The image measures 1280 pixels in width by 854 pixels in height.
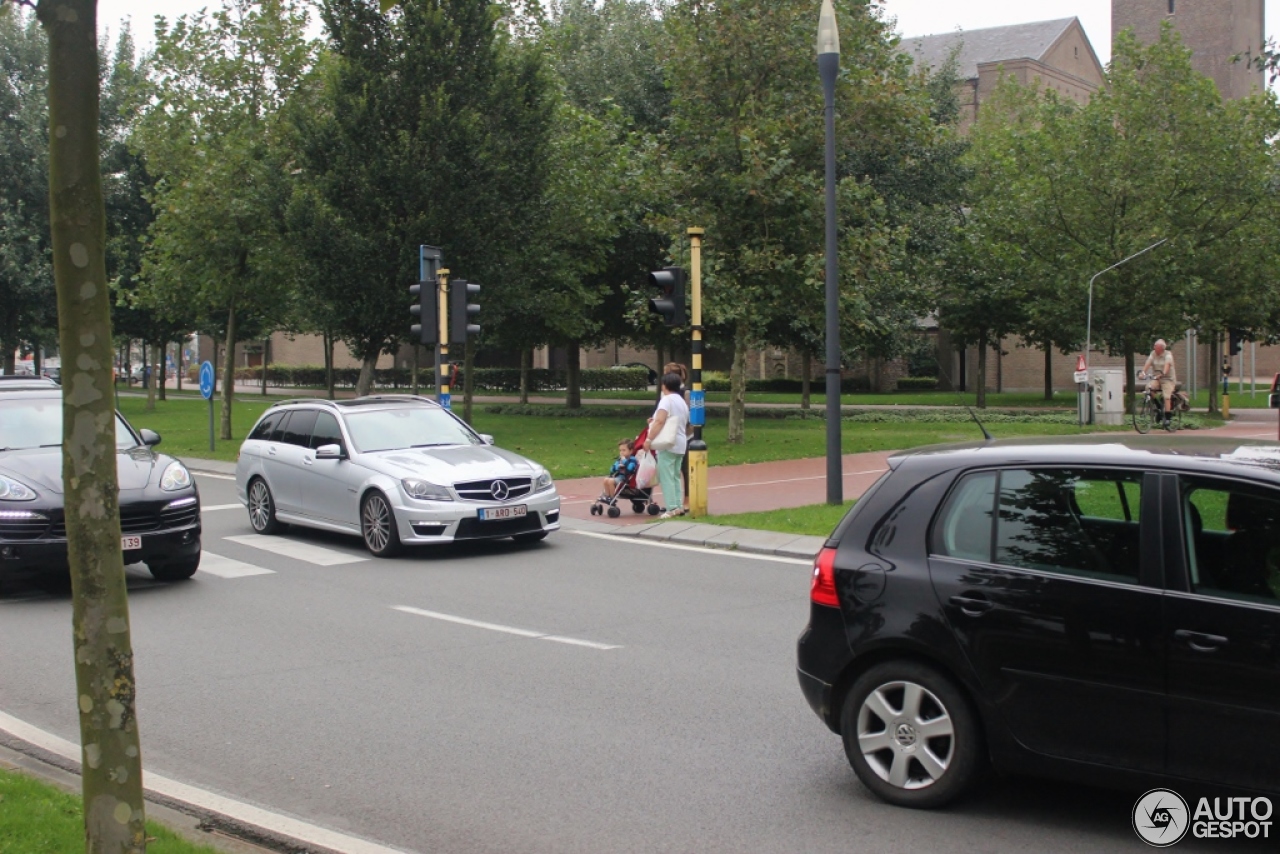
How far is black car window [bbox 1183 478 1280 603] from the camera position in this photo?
4.32 meters

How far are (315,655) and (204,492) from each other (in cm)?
1174

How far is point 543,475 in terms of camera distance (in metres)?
12.9

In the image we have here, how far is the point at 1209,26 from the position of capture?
59.7 metres

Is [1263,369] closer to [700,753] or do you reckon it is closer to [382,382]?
[382,382]

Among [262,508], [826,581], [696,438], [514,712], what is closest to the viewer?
[826,581]

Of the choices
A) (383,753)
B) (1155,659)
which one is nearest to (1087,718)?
(1155,659)

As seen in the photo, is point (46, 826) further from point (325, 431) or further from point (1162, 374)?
point (1162, 374)

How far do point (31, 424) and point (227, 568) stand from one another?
7.15 ft

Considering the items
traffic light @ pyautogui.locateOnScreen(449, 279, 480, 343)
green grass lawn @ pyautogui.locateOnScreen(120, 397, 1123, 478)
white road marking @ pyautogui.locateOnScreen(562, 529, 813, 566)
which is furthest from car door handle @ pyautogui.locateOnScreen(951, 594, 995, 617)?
traffic light @ pyautogui.locateOnScreen(449, 279, 480, 343)

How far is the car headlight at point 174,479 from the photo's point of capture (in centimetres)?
1070

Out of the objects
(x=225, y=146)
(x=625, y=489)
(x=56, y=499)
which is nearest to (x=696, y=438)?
(x=625, y=489)

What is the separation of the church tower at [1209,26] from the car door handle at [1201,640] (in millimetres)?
60722

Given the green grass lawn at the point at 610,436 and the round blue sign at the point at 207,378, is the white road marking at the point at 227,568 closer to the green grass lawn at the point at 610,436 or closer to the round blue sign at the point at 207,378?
the green grass lawn at the point at 610,436

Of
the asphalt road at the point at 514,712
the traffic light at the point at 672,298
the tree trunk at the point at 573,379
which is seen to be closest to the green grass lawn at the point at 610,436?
the tree trunk at the point at 573,379
